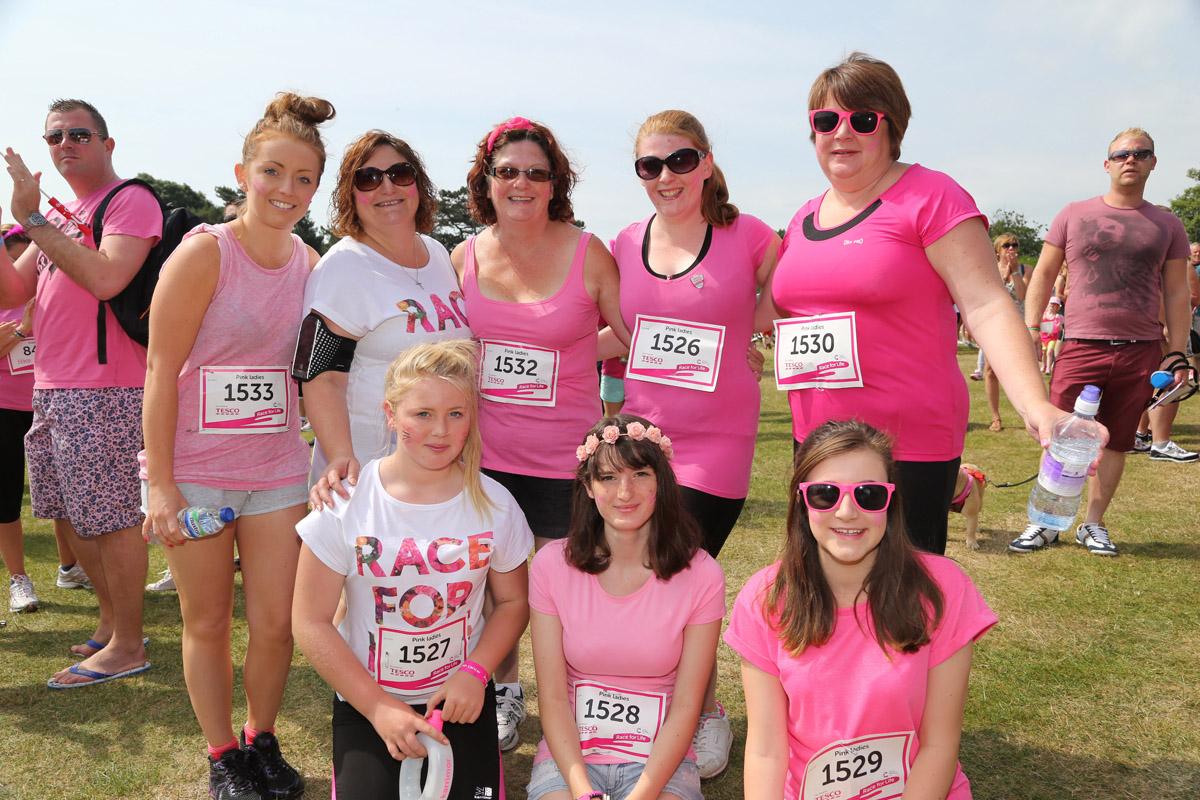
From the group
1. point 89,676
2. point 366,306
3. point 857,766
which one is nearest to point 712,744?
point 857,766

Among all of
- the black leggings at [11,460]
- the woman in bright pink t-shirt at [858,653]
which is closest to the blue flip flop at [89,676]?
the black leggings at [11,460]

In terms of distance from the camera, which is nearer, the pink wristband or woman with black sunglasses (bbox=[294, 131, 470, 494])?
the pink wristband

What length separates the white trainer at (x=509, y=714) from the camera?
308 cm

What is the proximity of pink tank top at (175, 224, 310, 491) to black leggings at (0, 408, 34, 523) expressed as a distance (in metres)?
2.47

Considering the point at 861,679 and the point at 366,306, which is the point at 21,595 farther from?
the point at 861,679

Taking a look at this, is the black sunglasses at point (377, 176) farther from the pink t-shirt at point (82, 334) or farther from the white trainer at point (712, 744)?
the white trainer at point (712, 744)

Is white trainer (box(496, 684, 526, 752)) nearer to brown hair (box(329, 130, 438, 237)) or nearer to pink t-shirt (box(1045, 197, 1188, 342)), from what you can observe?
brown hair (box(329, 130, 438, 237))

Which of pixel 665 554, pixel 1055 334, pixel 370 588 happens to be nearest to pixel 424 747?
pixel 370 588

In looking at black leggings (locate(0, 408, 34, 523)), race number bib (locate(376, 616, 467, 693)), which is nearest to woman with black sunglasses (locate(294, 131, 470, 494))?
race number bib (locate(376, 616, 467, 693))

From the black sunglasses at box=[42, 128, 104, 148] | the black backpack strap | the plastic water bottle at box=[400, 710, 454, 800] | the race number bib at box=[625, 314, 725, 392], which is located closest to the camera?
the plastic water bottle at box=[400, 710, 454, 800]

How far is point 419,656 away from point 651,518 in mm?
751

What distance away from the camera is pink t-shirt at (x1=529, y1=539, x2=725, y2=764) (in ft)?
7.77

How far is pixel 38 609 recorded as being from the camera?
4.45 meters

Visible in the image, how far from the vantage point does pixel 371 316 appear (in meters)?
2.61
